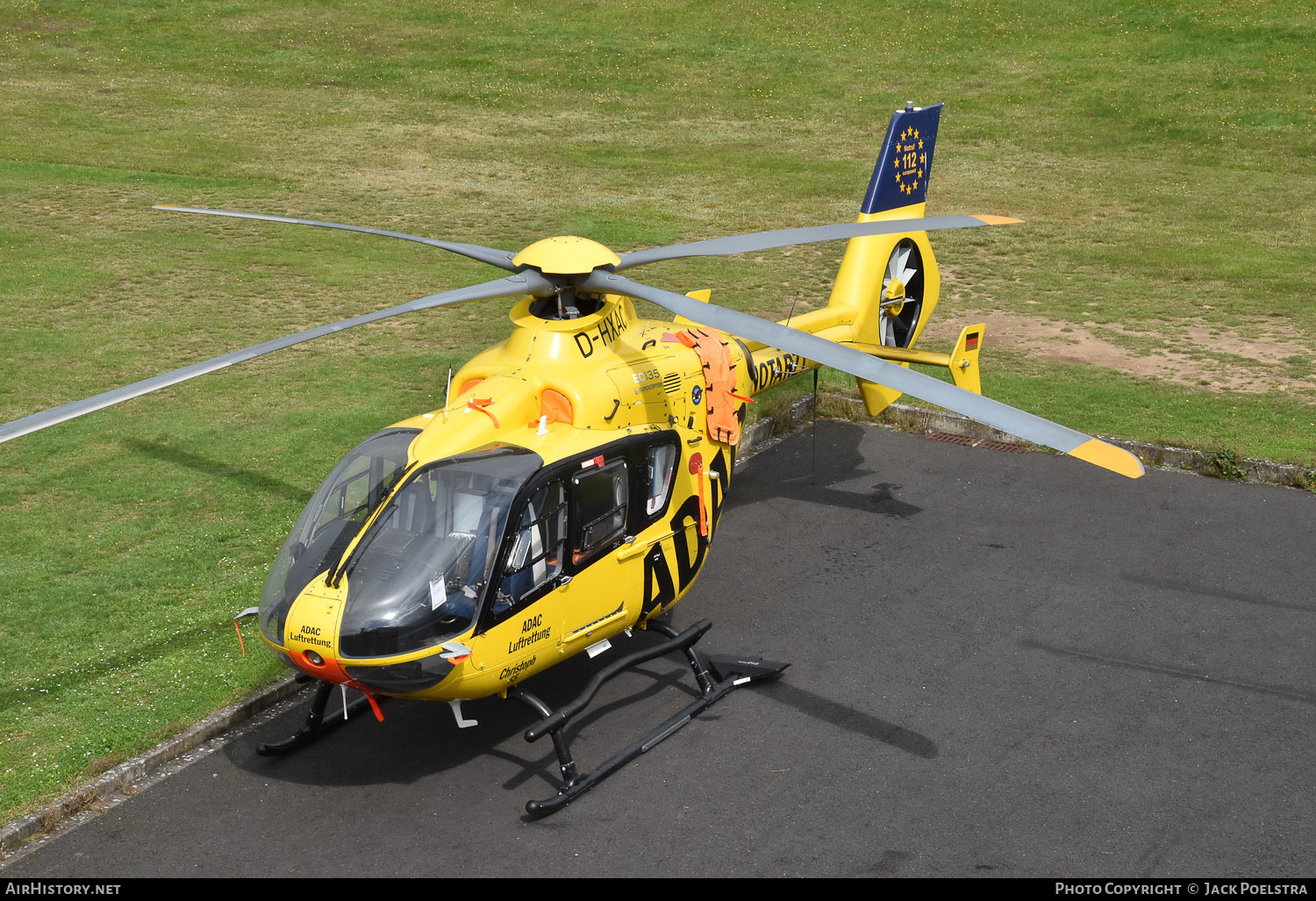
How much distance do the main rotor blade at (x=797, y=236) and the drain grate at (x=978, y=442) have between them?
589 centimetres

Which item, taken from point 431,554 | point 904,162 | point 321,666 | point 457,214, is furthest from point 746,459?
point 457,214

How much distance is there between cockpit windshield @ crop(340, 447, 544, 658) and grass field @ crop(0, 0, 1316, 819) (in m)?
2.58

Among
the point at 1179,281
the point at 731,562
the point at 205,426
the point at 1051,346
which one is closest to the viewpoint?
the point at 731,562

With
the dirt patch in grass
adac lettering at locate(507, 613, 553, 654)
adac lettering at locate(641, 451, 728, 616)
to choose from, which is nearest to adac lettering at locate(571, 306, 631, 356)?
adac lettering at locate(641, 451, 728, 616)

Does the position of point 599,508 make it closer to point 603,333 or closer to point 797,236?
point 603,333

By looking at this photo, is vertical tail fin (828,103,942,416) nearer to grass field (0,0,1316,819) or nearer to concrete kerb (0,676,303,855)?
grass field (0,0,1316,819)

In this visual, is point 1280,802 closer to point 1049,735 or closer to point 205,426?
point 1049,735

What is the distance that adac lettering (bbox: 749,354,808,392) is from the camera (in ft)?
40.3

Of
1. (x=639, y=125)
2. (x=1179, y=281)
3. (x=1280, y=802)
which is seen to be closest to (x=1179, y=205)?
(x=1179, y=281)

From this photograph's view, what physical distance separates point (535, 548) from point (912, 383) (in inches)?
117

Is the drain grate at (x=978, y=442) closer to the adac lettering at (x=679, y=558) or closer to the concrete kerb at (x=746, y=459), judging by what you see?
the concrete kerb at (x=746, y=459)

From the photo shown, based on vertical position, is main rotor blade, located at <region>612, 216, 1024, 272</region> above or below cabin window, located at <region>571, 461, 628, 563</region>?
above

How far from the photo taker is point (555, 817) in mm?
8656

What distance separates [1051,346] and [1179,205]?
9.34 meters
